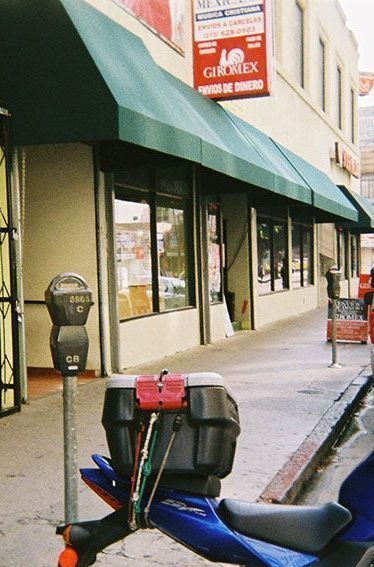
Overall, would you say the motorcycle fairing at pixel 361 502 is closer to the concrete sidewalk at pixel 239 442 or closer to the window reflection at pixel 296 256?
the concrete sidewalk at pixel 239 442

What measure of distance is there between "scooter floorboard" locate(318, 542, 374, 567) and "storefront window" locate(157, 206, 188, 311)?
876 centimetres

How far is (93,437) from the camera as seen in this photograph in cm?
631

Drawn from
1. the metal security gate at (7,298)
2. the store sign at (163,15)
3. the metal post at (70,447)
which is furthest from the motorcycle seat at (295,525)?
the store sign at (163,15)

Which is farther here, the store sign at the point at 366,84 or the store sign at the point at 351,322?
the store sign at the point at 366,84

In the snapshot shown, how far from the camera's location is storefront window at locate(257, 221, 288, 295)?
1727cm

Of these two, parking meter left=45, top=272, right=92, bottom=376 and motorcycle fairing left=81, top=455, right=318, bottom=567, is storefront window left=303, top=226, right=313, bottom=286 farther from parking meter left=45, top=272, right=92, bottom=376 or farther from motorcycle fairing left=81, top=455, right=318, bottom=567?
motorcycle fairing left=81, top=455, right=318, bottom=567

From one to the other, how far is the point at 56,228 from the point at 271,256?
9.38 meters

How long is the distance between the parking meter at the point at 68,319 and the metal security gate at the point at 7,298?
393cm

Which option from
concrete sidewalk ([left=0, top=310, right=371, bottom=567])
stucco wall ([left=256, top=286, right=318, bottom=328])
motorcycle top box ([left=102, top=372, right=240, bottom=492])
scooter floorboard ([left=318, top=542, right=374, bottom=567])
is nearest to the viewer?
scooter floorboard ([left=318, top=542, right=374, bottom=567])

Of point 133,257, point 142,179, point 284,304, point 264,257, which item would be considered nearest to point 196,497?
point 133,257

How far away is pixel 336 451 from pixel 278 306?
11.6 meters

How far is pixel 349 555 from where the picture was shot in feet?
8.72

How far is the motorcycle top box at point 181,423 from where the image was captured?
282 centimetres

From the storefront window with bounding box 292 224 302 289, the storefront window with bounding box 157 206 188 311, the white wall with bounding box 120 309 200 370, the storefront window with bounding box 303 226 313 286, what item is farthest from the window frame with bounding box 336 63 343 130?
the white wall with bounding box 120 309 200 370
